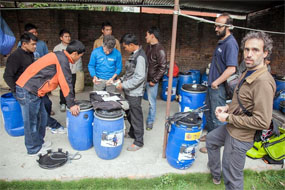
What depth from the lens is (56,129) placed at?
12.6ft

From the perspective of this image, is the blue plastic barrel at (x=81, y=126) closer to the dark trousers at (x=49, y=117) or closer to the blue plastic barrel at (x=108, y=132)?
the blue plastic barrel at (x=108, y=132)

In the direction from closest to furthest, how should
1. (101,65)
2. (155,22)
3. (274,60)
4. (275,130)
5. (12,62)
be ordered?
(275,130) < (12,62) < (101,65) < (274,60) < (155,22)

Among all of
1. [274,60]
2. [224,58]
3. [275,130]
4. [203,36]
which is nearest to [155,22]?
[203,36]

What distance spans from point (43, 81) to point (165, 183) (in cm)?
207

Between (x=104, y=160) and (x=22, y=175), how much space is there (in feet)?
3.37

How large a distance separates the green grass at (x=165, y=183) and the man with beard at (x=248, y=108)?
1.93ft

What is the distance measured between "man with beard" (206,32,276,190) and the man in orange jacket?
192 cm

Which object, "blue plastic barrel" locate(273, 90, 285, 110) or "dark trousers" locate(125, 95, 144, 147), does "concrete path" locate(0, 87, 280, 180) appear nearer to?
"dark trousers" locate(125, 95, 144, 147)

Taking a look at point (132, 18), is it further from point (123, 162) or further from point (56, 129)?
point (123, 162)

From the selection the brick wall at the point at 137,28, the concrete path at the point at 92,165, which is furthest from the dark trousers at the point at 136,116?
the brick wall at the point at 137,28

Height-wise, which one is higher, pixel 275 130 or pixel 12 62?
pixel 12 62

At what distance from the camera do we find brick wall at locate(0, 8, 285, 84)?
20.7 ft

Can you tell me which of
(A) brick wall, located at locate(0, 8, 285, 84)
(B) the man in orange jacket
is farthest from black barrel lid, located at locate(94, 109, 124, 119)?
(A) brick wall, located at locate(0, 8, 285, 84)

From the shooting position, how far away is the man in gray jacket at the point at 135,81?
10.1 ft
